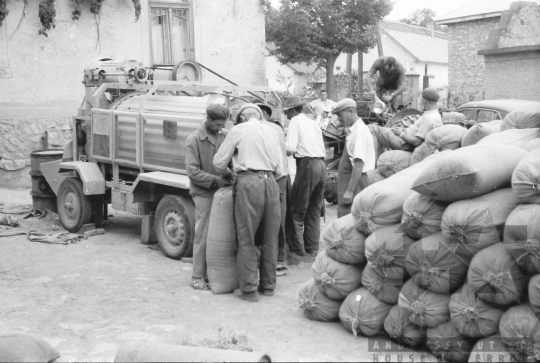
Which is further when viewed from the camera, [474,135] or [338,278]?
[474,135]

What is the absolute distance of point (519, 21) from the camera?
65.2 ft

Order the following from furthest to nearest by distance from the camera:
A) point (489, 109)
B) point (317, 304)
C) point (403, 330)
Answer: point (489, 109) < point (317, 304) < point (403, 330)

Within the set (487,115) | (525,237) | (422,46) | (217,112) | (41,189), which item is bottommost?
(41,189)

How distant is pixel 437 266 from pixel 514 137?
1.67 m

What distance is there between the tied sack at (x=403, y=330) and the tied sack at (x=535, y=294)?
2.91ft

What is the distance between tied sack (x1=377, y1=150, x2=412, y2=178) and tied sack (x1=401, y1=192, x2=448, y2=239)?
2.06 metres

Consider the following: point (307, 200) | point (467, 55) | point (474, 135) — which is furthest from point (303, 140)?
point (467, 55)

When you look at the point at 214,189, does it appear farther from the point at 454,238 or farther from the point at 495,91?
the point at 495,91

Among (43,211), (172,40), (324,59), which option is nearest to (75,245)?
(43,211)

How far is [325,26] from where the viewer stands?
29984 millimetres

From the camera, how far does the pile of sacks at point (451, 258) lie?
4.29 m

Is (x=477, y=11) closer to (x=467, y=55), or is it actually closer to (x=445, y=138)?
(x=467, y=55)

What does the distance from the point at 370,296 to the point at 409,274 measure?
40 centimetres

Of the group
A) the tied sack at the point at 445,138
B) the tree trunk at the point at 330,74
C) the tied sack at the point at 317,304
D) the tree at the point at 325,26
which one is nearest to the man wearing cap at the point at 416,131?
the tied sack at the point at 445,138
